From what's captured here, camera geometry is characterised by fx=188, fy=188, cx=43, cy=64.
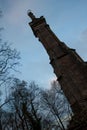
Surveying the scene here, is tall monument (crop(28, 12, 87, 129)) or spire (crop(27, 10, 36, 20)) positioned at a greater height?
spire (crop(27, 10, 36, 20))

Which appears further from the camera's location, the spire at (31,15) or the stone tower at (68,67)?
the spire at (31,15)

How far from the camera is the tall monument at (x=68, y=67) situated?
16281 mm

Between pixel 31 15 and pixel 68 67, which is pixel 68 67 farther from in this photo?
pixel 31 15

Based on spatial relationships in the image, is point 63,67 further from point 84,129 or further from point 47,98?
point 47,98

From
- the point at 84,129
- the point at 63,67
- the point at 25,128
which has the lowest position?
the point at 84,129

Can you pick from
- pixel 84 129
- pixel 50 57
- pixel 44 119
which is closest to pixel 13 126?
pixel 44 119

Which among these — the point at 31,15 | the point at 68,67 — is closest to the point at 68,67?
the point at 68,67

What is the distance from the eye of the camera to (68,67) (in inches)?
695

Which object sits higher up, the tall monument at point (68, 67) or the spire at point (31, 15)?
the spire at point (31, 15)

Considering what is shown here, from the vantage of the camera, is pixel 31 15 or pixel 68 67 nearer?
pixel 68 67

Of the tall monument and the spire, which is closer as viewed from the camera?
the tall monument

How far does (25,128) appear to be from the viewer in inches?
1011

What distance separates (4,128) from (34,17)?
16809 millimetres

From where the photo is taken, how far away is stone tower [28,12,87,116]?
53.5 ft
